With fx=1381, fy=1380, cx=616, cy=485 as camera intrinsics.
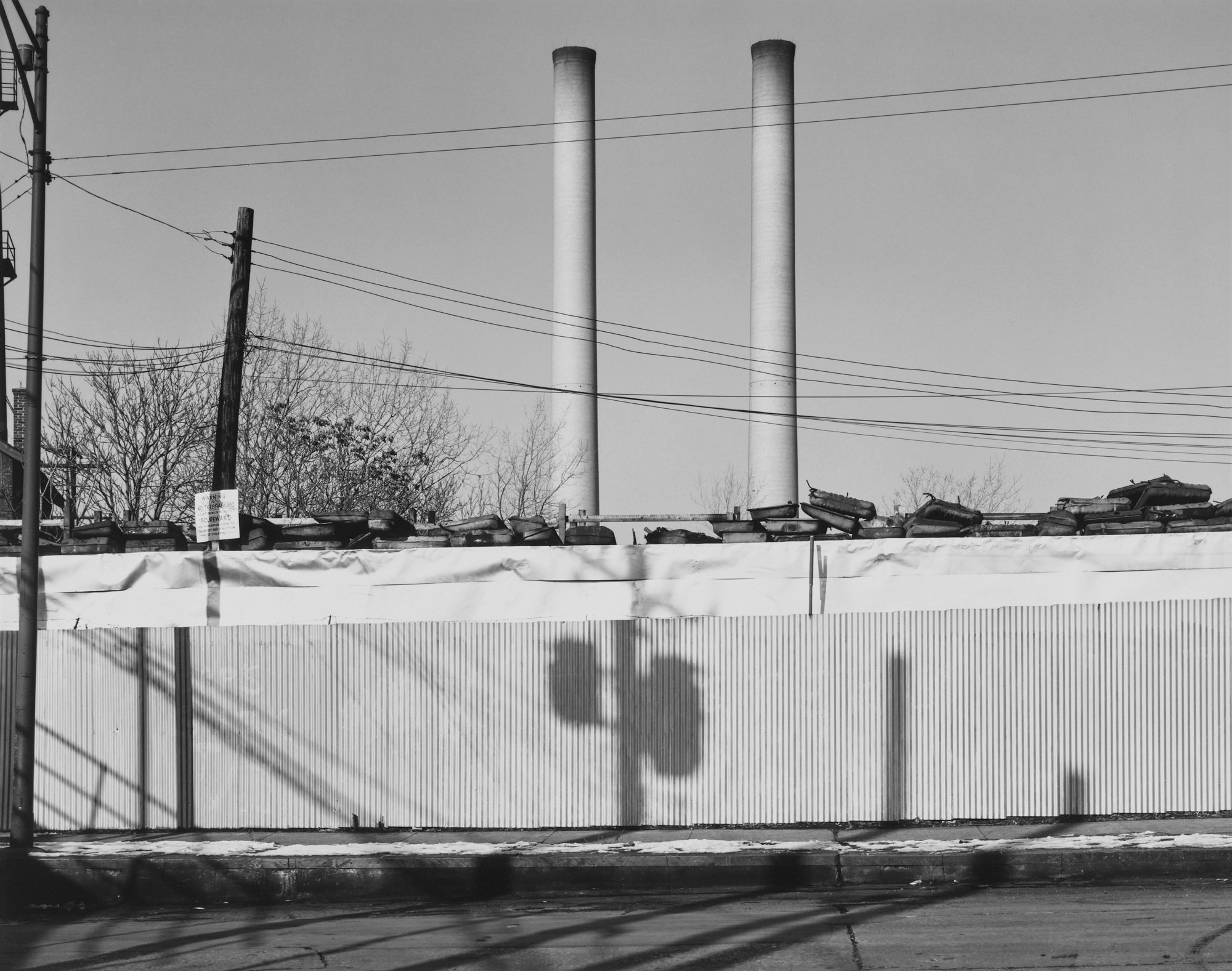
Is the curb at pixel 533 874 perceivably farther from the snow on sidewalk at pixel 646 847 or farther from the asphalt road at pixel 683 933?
the asphalt road at pixel 683 933

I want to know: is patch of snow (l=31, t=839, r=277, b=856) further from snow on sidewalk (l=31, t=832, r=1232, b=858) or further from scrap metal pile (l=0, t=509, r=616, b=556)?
scrap metal pile (l=0, t=509, r=616, b=556)

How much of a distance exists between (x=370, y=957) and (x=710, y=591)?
800 cm

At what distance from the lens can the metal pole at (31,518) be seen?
12.1 m

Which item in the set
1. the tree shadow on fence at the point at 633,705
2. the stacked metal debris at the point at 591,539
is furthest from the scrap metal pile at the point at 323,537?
the tree shadow on fence at the point at 633,705

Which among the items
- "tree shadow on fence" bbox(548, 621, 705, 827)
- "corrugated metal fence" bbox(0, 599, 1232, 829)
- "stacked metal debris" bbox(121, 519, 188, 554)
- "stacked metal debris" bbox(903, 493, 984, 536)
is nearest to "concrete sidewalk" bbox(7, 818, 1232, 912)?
"corrugated metal fence" bbox(0, 599, 1232, 829)

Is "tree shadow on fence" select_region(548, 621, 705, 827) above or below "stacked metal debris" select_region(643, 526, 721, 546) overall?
below

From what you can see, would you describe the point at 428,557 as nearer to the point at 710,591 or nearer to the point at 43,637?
the point at 710,591

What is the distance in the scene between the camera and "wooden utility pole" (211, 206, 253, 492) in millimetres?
18984

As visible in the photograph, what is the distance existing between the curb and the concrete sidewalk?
0.03ft

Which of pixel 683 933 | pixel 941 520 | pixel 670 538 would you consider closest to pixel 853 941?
pixel 683 933

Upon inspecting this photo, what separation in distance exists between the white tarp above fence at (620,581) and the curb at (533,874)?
4478mm

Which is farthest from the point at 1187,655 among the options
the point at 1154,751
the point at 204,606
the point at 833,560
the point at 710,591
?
the point at 204,606

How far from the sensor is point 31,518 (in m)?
12.3

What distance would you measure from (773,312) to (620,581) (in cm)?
2509
